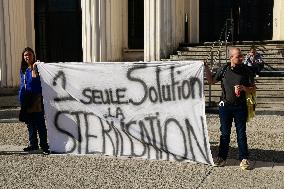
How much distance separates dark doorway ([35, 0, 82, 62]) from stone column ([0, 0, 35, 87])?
1.71m

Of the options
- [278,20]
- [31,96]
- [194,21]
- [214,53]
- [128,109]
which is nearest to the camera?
[128,109]

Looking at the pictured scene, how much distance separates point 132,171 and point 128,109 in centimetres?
114

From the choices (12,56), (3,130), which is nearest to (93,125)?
(3,130)

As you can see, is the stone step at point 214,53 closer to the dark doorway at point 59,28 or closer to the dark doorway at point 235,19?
the dark doorway at point 235,19

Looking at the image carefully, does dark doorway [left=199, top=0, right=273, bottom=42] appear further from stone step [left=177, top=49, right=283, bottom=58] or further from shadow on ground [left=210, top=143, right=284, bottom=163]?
shadow on ground [left=210, top=143, right=284, bottom=163]

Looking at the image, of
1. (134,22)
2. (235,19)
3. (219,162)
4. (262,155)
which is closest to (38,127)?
(219,162)

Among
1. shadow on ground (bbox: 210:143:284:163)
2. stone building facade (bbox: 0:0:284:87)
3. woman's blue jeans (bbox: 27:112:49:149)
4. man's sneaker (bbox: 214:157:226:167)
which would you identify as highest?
stone building facade (bbox: 0:0:284:87)

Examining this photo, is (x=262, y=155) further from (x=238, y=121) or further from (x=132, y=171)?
(x=132, y=171)

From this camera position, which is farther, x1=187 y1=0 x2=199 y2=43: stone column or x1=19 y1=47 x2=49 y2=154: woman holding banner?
x1=187 y1=0 x2=199 y2=43: stone column

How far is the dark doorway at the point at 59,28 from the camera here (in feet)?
59.5

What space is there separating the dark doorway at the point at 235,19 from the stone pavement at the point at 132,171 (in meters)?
10.1

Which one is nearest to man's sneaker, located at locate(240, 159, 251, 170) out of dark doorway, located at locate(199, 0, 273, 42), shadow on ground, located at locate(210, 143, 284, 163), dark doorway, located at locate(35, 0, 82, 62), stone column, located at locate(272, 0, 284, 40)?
shadow on ground, located at locate(210, 143, 284, 163)

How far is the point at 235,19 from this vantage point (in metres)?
17.5

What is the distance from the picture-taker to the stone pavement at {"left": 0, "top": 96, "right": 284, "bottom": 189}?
567 cm
